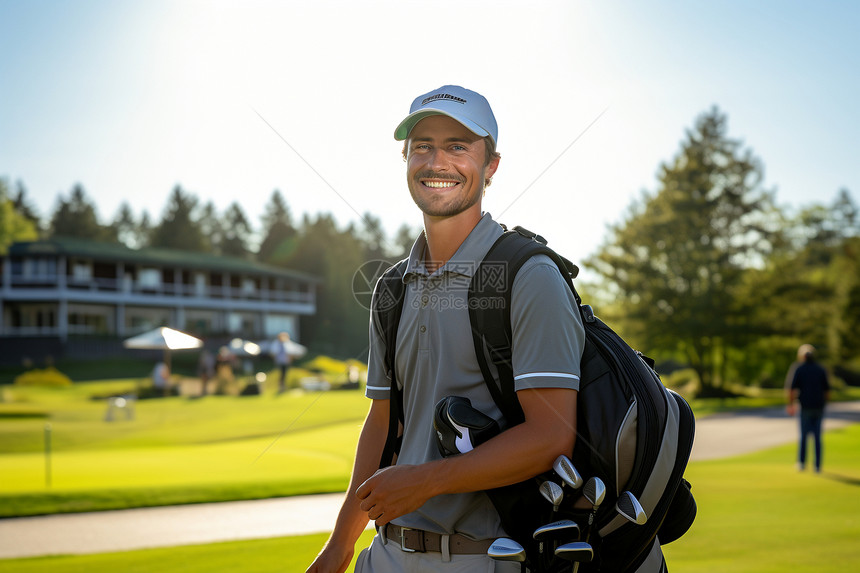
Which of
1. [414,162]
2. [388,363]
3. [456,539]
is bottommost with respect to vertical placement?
[456,539]

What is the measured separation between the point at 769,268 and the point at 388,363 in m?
46.8

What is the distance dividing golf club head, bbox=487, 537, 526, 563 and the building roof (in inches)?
2469

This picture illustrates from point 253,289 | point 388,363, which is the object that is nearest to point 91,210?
point 253,289

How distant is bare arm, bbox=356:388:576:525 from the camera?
6.57 ft

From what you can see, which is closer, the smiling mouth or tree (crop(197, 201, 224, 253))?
the smiling mouth

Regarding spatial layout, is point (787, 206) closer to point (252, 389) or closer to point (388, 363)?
point (252, 389)

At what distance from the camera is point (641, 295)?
44969 millimetres

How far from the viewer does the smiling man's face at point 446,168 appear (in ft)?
8.00

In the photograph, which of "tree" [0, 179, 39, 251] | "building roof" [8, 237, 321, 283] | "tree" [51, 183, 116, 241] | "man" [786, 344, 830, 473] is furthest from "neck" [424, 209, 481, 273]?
"tree" [51, 183, 116, 241]

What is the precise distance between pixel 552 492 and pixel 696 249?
44302 millimetres

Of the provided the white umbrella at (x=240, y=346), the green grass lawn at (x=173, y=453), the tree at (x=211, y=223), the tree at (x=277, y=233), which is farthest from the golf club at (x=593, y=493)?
the tree at (x=211, y=223)

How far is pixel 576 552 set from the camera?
1947 mm

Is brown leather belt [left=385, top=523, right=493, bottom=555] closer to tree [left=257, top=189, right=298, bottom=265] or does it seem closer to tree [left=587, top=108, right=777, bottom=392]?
tree [left=587, top=108, right=777, bottom=392]

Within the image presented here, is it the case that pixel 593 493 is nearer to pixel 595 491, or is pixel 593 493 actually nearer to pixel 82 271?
pixel 595 491
